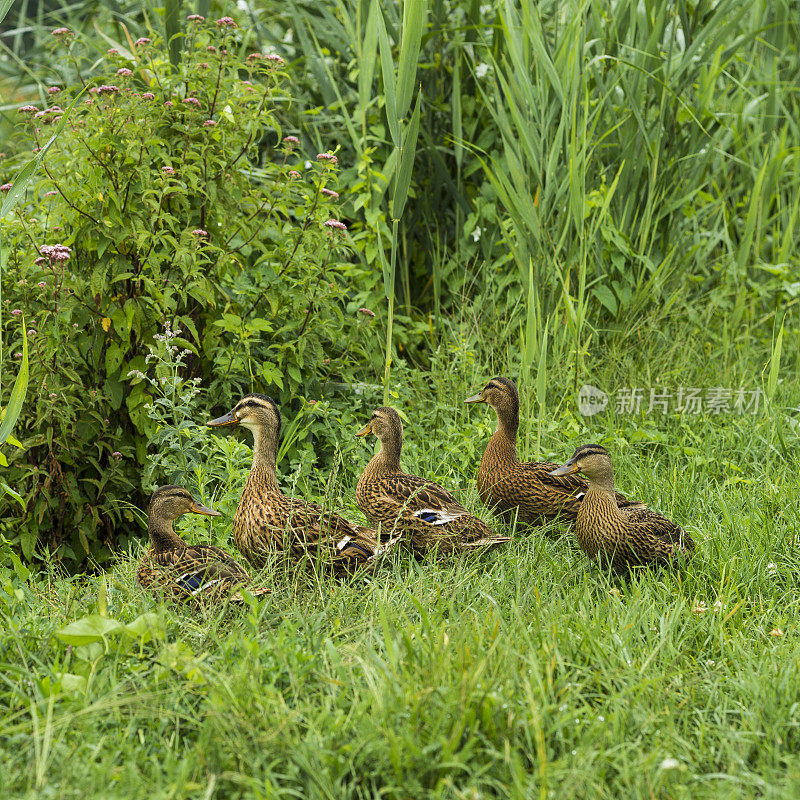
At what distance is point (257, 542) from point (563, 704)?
1.43 m

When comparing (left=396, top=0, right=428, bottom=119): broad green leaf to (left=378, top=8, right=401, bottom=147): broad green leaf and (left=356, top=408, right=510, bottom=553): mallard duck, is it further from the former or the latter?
(left=356, top=408, right=510, bottom=553): mallard duck

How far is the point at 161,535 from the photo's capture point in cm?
325

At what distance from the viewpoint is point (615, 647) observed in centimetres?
269

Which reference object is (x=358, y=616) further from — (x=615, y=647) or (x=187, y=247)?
(x=187, y=247)

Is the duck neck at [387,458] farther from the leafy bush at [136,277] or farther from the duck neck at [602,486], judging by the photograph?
the duck neck at [602,486]

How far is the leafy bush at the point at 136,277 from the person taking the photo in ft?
13.0

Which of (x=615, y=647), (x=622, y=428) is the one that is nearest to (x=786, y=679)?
(x=615, y=647)

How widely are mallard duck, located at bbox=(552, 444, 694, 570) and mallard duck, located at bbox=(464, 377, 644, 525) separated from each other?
18 centimetres

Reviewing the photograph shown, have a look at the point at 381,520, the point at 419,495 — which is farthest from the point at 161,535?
the point at 419,495

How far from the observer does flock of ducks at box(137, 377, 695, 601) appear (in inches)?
125

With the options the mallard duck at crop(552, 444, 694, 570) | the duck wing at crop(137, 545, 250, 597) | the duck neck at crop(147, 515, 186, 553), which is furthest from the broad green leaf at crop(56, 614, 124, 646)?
the mallard duck at crop(552, 444, 694, 570)

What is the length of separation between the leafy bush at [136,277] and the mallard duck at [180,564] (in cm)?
67

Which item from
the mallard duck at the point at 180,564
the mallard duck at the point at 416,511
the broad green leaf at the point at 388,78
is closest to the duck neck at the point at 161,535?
the mallard duck at the point at 180,564

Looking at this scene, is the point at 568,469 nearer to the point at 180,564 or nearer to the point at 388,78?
the point at 180,564
